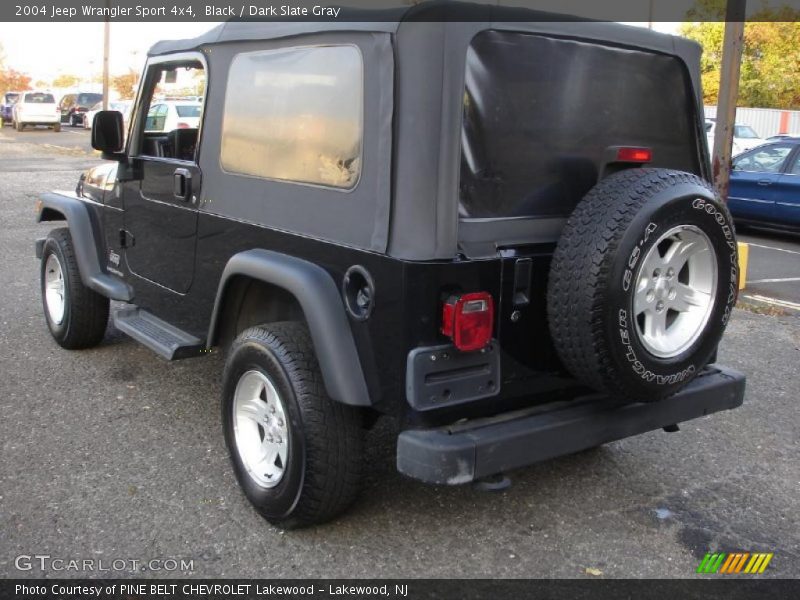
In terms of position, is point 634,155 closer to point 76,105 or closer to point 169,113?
point 169,113

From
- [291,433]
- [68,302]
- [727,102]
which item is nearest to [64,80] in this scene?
[727,102]

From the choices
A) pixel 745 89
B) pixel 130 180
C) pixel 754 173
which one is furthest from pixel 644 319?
pixel 745 89

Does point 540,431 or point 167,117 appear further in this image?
point 167,117

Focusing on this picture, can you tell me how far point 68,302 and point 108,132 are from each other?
4.18 feet

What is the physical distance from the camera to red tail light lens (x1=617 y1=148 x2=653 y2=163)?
3219 millimetres

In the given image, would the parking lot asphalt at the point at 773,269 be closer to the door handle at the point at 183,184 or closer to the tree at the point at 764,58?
the door handle at the point at 183,184

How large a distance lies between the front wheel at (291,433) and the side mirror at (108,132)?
1.85m

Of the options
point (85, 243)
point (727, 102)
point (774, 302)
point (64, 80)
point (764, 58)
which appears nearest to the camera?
point (85, 243)

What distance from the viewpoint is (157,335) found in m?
4.39

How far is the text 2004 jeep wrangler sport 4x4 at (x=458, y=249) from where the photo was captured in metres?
2.90

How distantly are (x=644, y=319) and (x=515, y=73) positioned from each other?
1.04 metres

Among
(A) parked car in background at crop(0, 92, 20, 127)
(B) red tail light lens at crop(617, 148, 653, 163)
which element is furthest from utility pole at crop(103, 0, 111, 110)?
(B) red tail light lens at crop(617, 148, 653, 163)

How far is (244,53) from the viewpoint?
12.5 ft

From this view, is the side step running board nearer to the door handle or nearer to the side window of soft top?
the door handle
